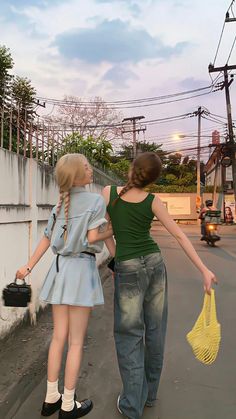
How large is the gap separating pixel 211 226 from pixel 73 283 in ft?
41.5

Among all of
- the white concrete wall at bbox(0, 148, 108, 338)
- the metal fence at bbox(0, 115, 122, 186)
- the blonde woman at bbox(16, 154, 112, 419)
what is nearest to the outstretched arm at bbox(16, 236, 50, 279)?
the blonde woman at bbox(16, 154, 112, 419)

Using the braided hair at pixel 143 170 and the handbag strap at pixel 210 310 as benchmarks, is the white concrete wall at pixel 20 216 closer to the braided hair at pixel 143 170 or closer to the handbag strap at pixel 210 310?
the braided hair at pixel 143 170

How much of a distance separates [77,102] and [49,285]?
29.6m

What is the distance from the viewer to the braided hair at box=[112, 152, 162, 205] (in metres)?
2.80

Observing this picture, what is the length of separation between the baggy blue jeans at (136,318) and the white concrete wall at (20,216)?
146 centimetres

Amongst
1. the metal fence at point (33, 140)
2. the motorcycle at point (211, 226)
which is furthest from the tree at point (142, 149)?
the metal fence at point (33, 140)

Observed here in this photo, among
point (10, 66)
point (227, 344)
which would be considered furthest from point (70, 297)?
point (10, 66)

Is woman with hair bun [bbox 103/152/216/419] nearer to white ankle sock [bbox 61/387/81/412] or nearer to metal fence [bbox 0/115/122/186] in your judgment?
white ankle sock [bbox 61/387/81/412]

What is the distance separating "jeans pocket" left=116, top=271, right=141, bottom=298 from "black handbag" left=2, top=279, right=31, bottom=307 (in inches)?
26.7

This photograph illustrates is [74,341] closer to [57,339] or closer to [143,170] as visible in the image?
[57,339]

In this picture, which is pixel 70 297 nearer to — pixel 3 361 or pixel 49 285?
pixel 49 285

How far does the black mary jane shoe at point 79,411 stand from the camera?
276cm

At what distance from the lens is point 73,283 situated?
2717 millimetres

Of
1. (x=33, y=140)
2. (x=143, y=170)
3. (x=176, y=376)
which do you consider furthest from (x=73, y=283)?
(x=33, y=140)
